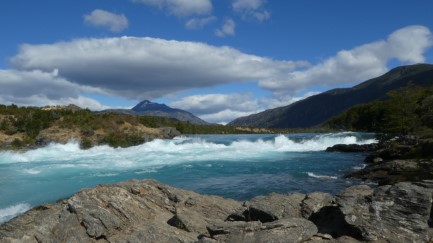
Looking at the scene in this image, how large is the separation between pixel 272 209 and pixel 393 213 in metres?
3.40

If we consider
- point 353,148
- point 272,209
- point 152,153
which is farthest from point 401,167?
point 152,153

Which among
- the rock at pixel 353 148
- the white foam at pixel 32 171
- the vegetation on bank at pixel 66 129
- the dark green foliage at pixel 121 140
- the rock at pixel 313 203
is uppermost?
the vegetation on bank at pixel 66 129

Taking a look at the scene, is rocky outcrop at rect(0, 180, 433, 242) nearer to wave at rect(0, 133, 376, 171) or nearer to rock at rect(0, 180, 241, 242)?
rock at rect(0, 180, 241, 242)

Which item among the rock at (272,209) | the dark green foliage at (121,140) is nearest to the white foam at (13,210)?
the rock at (272,209)

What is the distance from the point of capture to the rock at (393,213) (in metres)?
10.1

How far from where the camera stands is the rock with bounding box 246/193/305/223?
12070 mm

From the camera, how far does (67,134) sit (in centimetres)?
7131

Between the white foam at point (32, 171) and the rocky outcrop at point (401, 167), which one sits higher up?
the white foam at point (32, 171)

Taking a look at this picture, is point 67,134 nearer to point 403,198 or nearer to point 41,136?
point 41,136

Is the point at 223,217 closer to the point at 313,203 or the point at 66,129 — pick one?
the point at 313,203

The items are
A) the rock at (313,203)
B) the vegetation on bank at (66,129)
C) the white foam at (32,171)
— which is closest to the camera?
the rock at (313,203)

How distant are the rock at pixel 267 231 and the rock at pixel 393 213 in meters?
1.22

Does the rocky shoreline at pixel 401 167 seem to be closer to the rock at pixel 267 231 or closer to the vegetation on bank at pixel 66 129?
the rock at pixel 267 231

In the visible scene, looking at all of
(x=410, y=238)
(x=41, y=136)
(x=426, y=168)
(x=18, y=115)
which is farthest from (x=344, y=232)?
(x=18, y=115)
